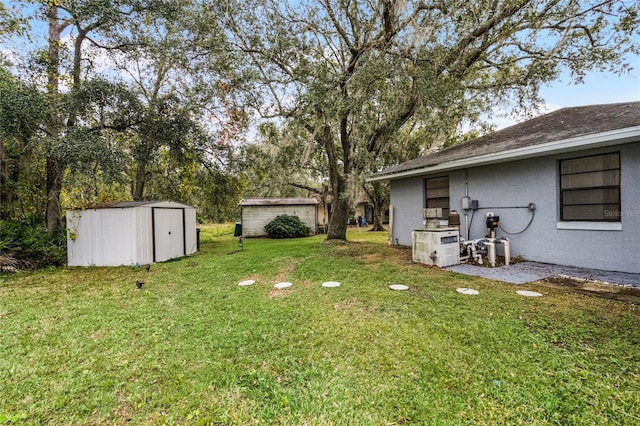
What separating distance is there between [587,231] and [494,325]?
156 inches

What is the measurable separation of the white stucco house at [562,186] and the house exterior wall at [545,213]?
0.01 m

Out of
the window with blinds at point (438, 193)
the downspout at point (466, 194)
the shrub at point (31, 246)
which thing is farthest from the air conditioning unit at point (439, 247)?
the shrub at point (31, 246)

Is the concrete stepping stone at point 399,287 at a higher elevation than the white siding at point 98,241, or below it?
below

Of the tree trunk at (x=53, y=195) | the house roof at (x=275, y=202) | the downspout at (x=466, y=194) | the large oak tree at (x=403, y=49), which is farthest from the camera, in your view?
the house roof at (x=275, y=202)

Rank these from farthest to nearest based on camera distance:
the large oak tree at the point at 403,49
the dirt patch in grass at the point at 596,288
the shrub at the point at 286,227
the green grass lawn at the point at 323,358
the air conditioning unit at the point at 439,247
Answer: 1. the shrub at the point at 286,227
2. the large oak tree at the point at 403,49
3. the air conditioning unit at the point at 439,247
4. the dirt patch in grass at the point at 596,288
5. the green grass lawn at the point at 323,358

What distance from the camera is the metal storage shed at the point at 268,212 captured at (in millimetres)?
15844

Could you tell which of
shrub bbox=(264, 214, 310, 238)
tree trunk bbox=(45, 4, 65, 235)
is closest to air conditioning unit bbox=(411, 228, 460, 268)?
tree trunk bbox=(45, 4, 65, 235)

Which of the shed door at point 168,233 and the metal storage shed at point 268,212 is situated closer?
the shed door at point 168,233

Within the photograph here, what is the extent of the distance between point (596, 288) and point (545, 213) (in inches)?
81.7

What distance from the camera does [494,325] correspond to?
3.06 m

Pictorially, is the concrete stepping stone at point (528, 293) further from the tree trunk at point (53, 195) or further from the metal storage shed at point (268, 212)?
the metal storage shed at point (268, 212)

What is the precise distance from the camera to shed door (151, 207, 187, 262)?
26.5 ft

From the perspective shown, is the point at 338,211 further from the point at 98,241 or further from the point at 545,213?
the point at 98,241

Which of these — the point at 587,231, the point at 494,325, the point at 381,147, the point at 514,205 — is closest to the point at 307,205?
the point at 381,147
